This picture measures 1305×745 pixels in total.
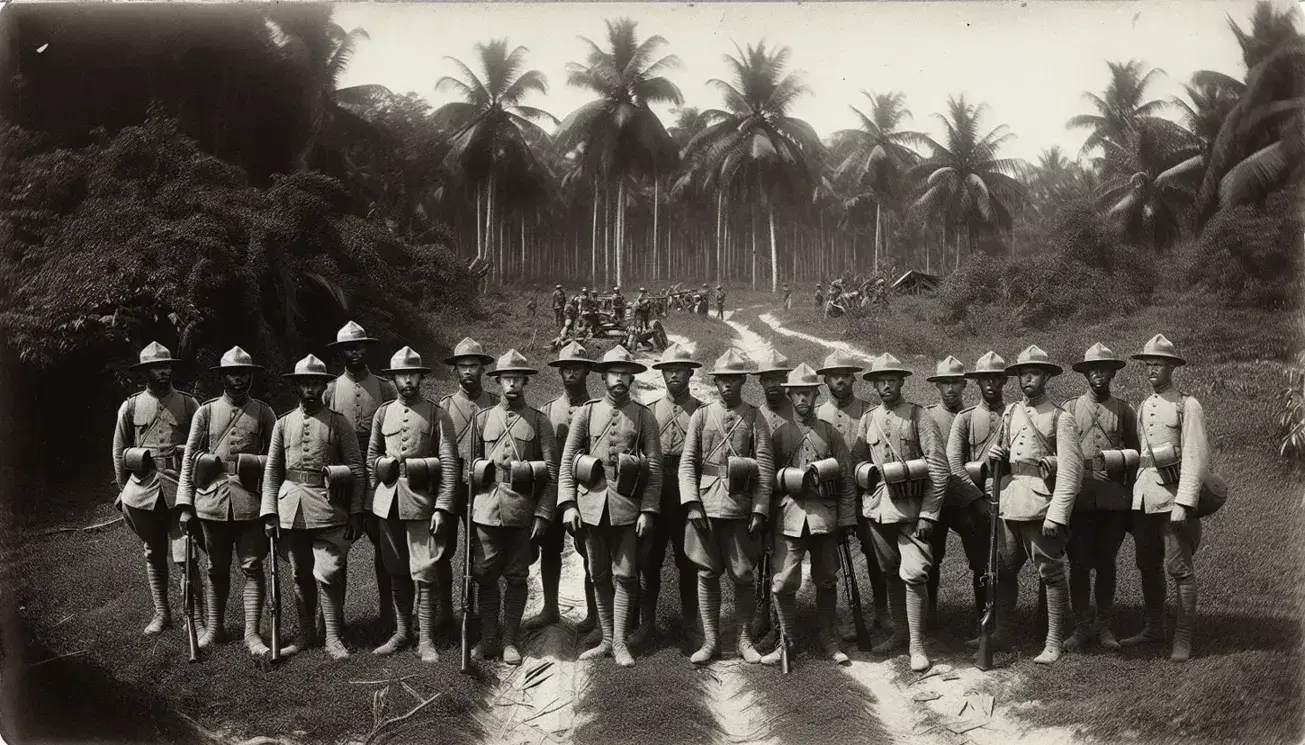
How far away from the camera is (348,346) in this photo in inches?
313

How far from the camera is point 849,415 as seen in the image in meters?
7.79

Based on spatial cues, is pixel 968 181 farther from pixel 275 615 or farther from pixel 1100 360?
pixel 275 615

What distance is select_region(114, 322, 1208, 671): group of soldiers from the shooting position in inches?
278

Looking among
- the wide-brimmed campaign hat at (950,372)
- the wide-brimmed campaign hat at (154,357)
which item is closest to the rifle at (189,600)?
the wide-brimmed campaign hat at (154,357)

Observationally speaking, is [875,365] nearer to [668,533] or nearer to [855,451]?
[855,451]

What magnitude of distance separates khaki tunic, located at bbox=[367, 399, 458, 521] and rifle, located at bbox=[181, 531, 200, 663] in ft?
5.19

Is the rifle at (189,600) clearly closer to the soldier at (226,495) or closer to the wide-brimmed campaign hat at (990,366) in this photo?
the soldier at (226,495)

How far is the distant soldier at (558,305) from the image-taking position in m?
10.5

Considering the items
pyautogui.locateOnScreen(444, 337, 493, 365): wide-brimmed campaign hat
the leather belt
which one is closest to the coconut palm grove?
pyautogui.locateOnScreen(444, 337, 493, 365): wide-brimmed campaign hat

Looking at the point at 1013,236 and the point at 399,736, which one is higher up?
the point at 1013,236

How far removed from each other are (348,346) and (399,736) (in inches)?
133

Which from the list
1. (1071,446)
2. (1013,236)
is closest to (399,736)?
(1071,446)

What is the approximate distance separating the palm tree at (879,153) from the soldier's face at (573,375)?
14.5 feet

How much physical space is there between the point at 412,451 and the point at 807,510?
10.7ft
